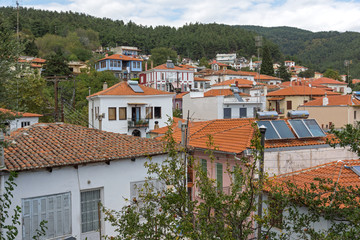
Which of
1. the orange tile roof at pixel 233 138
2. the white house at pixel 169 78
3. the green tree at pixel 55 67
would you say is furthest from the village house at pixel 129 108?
the green tree at pixel 55 67

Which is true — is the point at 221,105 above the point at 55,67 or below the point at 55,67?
below

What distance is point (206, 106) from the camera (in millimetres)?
42344

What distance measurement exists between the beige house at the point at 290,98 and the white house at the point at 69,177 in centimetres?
4464

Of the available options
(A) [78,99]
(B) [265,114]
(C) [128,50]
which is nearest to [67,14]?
(C) [128,50]

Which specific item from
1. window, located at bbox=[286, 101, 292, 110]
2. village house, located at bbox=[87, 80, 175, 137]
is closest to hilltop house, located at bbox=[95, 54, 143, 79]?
window, located at bbox=[286, 101, 292, 110]

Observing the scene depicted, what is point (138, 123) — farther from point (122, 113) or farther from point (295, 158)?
point (295, 158)

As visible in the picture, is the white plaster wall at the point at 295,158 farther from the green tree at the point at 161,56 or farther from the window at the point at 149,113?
the green tree at the point at 161,56

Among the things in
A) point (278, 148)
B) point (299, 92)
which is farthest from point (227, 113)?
point (278, 148)

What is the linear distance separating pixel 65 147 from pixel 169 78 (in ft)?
199

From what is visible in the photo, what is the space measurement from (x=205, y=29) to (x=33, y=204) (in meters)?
189

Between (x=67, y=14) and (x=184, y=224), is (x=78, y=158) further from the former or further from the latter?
(x=67, y=14)

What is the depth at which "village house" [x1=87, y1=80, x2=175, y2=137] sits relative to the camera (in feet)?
127

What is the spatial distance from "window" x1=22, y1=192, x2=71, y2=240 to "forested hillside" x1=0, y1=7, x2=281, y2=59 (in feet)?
441

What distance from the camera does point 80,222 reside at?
11867 millimetres
